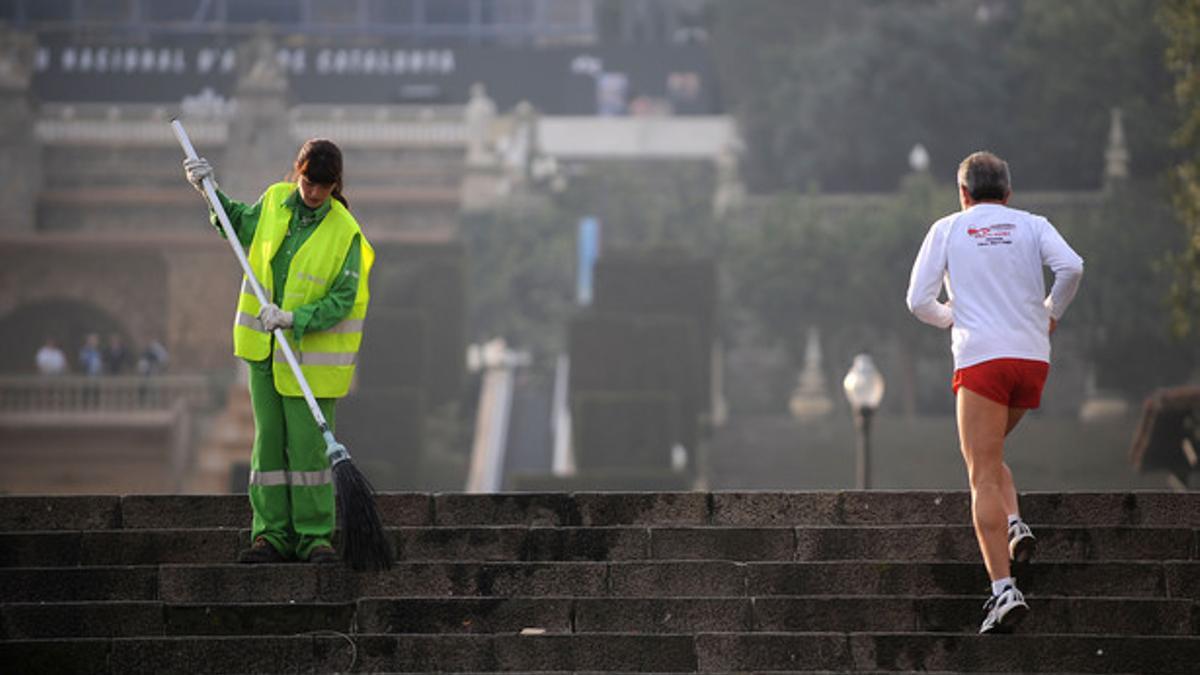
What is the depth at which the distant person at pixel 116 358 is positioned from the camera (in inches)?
2438

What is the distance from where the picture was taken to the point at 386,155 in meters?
73.6

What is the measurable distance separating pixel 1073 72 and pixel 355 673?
213 ft

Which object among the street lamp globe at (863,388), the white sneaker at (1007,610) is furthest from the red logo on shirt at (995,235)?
the street lamp globe at (863,388)

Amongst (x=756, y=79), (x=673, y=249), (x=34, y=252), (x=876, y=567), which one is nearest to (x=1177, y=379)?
(x=673, y=249)

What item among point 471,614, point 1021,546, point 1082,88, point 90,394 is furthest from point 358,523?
point 1082,88

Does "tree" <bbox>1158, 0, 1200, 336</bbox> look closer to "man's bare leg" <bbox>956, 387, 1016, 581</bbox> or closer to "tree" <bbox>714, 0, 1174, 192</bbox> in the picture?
"man's bare leg" <bbox>956, 387, 1016, 581</bbox>

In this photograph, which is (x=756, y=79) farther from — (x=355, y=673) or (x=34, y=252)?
(x=355, y=673)

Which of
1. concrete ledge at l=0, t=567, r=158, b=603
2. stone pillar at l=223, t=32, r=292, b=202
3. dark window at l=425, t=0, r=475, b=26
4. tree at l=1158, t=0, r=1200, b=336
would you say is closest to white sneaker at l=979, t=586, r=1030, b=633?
concrete ledge at l=0, t=567, r=158, b=603

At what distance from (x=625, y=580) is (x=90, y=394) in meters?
47.7

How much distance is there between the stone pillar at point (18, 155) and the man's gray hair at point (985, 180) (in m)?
62.6

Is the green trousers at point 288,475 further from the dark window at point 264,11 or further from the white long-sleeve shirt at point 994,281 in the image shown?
the dark window at point 264,11

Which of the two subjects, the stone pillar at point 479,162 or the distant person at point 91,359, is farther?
the stone pillar at point 479,162

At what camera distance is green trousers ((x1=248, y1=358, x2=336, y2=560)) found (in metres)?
11.3

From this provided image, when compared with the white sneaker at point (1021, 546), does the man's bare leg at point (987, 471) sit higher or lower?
higher
